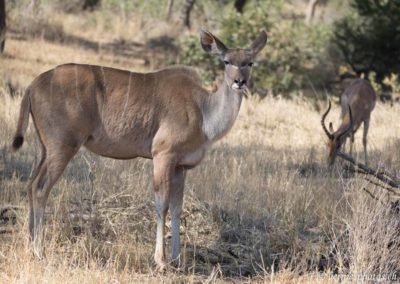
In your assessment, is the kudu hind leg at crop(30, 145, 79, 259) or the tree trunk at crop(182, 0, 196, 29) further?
the tree trunk at crop(182, 0, 196, 29)

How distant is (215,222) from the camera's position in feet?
25.9

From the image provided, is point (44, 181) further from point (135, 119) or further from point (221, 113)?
point (221, 113)

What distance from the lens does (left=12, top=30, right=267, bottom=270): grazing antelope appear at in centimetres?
689

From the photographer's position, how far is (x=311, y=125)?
14.1 m

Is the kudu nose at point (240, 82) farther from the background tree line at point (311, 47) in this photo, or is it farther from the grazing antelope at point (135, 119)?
the background tree line at point (311, 47)

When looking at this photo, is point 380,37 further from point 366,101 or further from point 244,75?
point 244,75

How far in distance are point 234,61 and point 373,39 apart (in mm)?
14735

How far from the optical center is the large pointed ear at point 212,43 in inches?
293

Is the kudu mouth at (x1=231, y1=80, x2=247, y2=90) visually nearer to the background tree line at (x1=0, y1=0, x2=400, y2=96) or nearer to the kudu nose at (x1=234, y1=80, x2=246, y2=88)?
the kudu nose at (x1=234, y1=80, x2=246, y2=88)

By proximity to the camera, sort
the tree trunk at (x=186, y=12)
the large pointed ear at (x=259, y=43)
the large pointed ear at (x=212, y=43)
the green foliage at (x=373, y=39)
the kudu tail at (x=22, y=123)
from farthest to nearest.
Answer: the tree trunk at (x=186, y=12) → the green foliage at (x=373, y=39) → the large pointed ear at (x=259, y=43) → the large pointed ear at (x=212, y=43) → the kudu tail at (x=22, y=123)

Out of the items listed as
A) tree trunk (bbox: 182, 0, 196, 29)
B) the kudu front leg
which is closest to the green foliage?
tree trunk (bbox: 182, 0, 196, 29)

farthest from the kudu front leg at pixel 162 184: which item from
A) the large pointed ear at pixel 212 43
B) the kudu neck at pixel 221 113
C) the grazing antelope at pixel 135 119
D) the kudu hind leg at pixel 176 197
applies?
the large pointed ear at pixel 212 43

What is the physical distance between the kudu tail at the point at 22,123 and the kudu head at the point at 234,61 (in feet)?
5.76

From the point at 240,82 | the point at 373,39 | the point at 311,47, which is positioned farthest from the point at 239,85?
the point at 311,47
